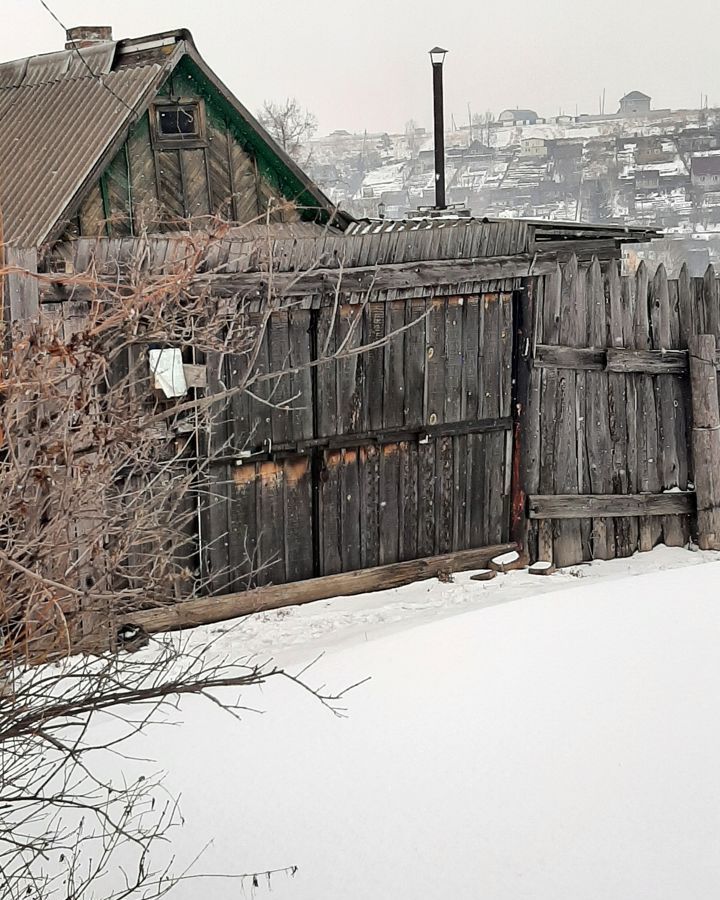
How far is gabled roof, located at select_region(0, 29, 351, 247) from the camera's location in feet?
36.9

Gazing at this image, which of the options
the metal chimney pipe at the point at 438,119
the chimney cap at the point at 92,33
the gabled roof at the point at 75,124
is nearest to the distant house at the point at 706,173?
the metal chimney pipe at the point at 438,119

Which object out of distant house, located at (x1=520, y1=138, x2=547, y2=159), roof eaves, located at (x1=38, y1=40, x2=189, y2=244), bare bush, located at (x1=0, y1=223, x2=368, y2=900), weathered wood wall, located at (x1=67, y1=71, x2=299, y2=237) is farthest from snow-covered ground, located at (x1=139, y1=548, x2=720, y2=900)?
distant house, located at (x1=520, y1=138, x2=547, y2=159)

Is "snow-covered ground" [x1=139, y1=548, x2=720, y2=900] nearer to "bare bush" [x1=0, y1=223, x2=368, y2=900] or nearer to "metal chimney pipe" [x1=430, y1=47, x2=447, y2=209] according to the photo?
"bare bush" [x1=0, y1=223, x2=368, y2=900]

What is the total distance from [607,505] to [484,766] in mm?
3965

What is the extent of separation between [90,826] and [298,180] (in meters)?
10.1

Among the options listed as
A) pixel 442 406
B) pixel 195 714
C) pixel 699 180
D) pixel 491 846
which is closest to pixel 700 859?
Result: pixel 491 846

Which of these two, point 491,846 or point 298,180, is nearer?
point 491,846

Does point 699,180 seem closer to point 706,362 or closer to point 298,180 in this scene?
point 298,180

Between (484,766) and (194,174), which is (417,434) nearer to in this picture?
(484,766)

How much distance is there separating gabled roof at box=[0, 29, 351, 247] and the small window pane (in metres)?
0.33

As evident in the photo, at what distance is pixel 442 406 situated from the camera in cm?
738

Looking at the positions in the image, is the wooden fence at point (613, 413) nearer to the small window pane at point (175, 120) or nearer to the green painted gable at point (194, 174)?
the green painted gable at point (194, 174)

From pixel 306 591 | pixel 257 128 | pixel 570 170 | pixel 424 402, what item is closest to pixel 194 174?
pixel 257 128

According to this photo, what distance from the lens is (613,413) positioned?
25.6ft
